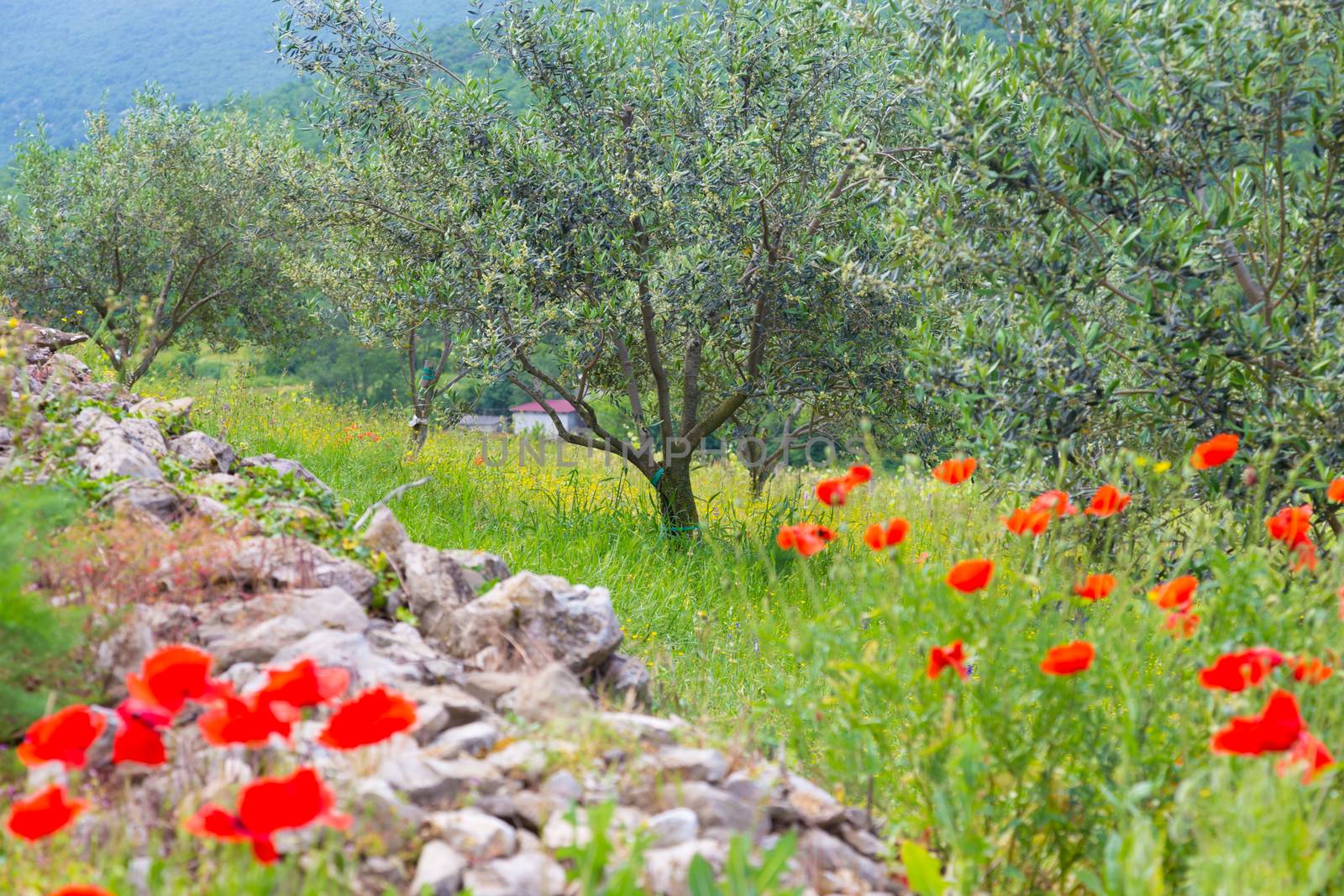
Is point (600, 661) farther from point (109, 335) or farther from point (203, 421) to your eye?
point (203, 421)

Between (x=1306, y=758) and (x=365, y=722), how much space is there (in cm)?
202

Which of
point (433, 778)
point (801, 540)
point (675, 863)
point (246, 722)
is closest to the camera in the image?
point (246, 722)

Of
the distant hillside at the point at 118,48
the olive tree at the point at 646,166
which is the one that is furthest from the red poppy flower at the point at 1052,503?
the distant hillside at the point at 118,48

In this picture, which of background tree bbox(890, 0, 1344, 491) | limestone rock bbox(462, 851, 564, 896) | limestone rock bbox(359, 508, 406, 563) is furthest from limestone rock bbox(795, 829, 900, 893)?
background tree bbox(890, 0, 1344, 491)

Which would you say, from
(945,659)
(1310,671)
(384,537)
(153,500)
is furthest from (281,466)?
(1310,671)

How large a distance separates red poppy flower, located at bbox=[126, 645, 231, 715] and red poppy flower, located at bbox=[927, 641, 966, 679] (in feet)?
5.97

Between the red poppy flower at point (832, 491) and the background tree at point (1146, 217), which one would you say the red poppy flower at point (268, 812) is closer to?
the red poppy flower at point (832, 491)

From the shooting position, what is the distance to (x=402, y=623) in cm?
386

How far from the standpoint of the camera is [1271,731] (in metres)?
2.13

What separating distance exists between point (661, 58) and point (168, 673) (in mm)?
7131

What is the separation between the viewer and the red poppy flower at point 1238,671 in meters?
2.31

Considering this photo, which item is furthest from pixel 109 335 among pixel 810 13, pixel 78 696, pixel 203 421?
pixel 810 13

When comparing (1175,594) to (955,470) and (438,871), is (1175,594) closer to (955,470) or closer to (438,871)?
(955,470)

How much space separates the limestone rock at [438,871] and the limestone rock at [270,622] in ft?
3.94
